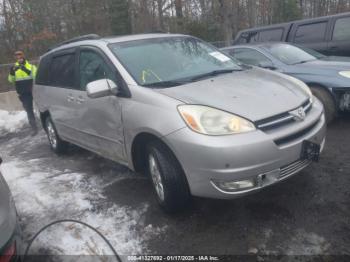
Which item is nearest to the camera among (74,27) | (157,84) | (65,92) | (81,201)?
(157,84)

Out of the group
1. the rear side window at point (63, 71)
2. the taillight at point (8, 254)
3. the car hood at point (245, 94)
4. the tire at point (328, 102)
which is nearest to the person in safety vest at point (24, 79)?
the rear side window at point (63, 71)

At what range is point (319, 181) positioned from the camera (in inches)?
153

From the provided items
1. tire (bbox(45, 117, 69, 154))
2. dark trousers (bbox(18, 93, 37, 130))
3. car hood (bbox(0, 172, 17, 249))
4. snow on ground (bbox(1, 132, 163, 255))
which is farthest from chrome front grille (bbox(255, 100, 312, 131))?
dark trousers (bbox(18, 93, 37, 130))

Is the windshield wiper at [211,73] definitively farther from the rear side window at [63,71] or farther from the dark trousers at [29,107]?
the dark trousers at [29,107]

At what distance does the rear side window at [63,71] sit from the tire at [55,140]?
813 mm

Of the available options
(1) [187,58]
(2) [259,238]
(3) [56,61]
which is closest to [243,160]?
(2) [259,238]

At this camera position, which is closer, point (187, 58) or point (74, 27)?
point (187, 58)

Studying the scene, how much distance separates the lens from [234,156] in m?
2.88

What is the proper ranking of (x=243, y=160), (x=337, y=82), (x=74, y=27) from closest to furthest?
(x=243, y=160), (x=337, y=82), (x=74, y=27)

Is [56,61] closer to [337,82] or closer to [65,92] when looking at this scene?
[65,92]

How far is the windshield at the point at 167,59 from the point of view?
3.82m

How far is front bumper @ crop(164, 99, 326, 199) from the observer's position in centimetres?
289

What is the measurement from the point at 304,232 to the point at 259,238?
378mm

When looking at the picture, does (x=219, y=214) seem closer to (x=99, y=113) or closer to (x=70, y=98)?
(x=99, y=113)
